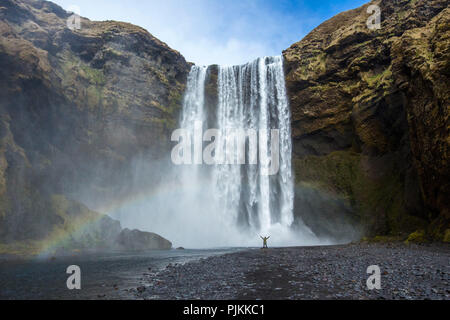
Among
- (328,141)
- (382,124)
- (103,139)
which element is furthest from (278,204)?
(103,139)

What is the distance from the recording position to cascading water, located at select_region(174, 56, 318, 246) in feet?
124

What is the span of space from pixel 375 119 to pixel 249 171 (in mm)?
17216

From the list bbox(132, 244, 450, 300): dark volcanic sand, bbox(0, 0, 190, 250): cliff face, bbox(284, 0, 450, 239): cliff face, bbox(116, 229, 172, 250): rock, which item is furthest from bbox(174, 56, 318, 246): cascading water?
bbox(132, 244, 450, 300): dark volcanic sand

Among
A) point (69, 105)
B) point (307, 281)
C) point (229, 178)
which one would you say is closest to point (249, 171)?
point (229, 178)

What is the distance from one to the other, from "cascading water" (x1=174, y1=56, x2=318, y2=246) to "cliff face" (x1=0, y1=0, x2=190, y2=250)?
7.23 metres

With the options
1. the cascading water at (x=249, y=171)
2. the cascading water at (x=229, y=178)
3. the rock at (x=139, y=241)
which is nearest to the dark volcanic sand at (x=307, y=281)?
the rock at (x=139, y=241)

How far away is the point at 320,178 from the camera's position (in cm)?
3459

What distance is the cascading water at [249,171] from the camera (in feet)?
124

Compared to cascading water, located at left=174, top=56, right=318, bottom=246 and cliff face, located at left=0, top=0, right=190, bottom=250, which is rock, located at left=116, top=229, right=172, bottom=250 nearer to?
cliff face, located at left=0, top=0, right=190, bottom=250

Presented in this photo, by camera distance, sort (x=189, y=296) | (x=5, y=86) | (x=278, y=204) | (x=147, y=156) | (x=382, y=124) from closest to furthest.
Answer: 1. (x=189, y=296)
2. (x=5, y=86)
3. (x=382, y=124)
4. (x=278, y=204)
5. (x=147, y=156)

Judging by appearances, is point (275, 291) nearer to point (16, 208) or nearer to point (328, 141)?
point (16, 208)
